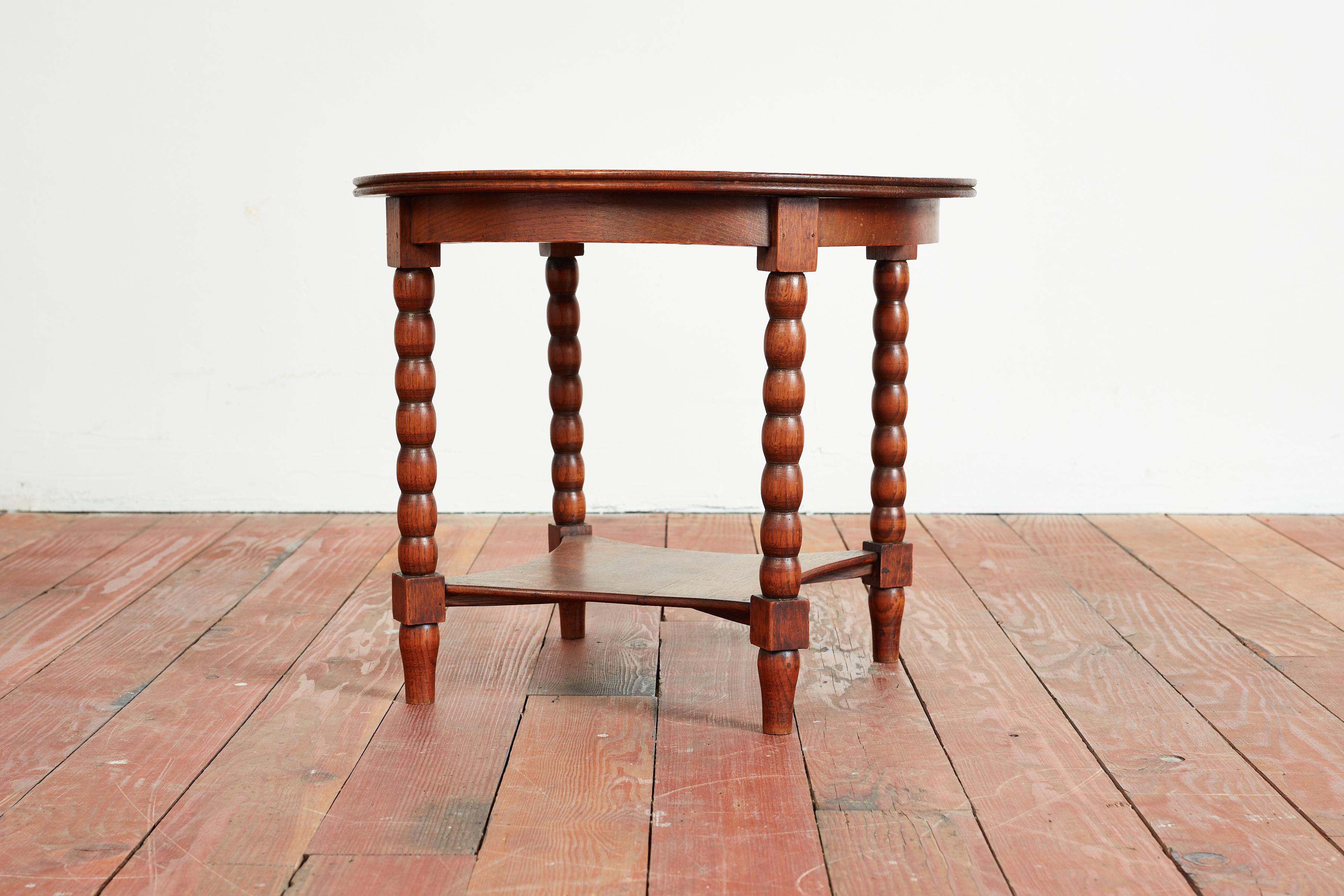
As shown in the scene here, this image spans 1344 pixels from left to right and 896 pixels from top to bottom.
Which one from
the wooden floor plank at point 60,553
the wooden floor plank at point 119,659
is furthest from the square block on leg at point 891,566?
the wooden floor plank at point 60,553

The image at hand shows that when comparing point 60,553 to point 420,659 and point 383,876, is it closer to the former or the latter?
point 420,659

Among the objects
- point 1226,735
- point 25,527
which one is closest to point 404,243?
point 1226,735

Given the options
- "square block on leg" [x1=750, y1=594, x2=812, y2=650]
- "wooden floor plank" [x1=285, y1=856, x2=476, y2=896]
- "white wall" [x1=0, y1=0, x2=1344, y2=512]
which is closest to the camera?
"wooden floor plank" [x1=285, y1=856, x2=476, y2=896]

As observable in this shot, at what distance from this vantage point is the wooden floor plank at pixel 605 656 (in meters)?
1.88

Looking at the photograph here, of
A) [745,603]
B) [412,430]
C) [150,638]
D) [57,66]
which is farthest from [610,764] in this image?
[57,66]

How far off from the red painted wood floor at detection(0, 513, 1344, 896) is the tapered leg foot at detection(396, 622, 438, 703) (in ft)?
A: 0.09

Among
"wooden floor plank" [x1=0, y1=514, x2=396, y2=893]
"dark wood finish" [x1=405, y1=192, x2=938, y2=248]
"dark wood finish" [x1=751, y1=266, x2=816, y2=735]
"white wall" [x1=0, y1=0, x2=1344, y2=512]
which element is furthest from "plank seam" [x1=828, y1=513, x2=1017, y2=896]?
"white wall" [x1=0, y1=0, x2=1344, y2=512]

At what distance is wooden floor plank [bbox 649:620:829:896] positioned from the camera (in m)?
1.28

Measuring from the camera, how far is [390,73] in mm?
3146

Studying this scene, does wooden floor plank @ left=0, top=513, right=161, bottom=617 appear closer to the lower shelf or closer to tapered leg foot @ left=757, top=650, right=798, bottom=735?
the lower shelf

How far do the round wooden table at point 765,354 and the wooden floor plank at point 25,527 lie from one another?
1.47 meters

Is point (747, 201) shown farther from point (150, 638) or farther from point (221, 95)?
point (221, 95)

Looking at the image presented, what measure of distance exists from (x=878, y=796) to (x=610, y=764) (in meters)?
0.32

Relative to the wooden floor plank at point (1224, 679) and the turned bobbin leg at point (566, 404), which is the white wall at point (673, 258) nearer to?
the wooden floor plank at point (1224, 679)
